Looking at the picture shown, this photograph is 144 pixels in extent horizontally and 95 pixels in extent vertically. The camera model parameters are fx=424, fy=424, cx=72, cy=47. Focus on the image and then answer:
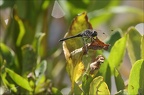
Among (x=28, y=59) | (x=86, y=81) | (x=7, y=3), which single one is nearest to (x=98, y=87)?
(x=86, y=81)

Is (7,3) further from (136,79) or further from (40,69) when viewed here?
(136,79)

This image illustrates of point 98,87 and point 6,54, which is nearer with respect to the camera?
point 98,87

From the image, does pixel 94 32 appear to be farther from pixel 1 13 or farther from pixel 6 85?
pixel 1 13

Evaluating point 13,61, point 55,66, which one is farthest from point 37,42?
point 55,66

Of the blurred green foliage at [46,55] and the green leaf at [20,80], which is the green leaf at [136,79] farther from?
the green leaf at [20,80]

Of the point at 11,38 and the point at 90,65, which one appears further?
the point at 11,38

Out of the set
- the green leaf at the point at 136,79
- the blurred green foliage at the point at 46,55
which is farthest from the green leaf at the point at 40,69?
the green leaf at the point at 136,79

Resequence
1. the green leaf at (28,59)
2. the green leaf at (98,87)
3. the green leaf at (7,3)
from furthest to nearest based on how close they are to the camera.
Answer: the green leaf at (7,3)
the green leaf at (28,59)
the green leaf at (98,87)
